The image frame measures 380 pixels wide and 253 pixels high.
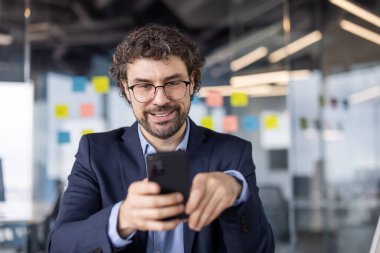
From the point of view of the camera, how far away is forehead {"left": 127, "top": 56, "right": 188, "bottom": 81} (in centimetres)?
141

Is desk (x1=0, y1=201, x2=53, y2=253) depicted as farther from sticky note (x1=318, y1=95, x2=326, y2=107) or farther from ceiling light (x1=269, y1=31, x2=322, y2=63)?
sticky note (x1=318, y1=95, x2=326, y2=107)

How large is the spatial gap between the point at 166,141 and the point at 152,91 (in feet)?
0.62

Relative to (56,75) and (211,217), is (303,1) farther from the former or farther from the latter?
(211,217)

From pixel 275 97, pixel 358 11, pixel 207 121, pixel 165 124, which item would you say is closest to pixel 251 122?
pixel 275 97

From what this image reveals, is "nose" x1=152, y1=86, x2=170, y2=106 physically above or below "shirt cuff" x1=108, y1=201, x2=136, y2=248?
above

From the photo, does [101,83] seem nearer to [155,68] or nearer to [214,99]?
[214,99]

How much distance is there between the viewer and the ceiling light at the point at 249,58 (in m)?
5.62

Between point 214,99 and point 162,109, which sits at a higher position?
point 214,99

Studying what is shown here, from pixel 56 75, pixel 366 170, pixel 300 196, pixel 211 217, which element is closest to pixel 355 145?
pixel 366 170

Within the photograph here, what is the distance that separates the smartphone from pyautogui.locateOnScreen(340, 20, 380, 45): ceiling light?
4782mm

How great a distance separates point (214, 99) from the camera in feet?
18.1

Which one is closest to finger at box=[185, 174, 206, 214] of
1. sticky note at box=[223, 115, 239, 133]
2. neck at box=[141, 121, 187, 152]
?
neck at box=[141, 121, 187, 152]

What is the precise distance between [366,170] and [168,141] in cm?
437

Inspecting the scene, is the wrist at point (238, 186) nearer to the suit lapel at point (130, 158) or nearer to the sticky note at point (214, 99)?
the suit lapel at point (130, 158)
